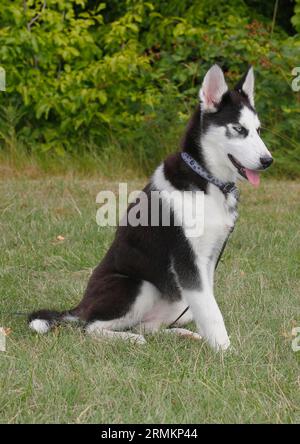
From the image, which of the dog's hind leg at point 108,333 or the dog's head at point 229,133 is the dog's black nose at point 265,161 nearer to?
the dog's head at point 229,133

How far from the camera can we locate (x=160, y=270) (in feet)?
12.8

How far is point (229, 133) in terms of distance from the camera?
3.82 m

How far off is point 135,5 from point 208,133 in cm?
669

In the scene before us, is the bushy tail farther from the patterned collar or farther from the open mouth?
the open mouth

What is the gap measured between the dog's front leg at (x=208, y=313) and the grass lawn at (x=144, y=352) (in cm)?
7

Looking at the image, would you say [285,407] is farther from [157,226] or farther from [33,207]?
[33,207]

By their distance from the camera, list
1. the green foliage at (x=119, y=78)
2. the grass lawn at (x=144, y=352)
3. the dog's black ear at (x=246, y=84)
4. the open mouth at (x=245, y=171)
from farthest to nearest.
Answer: the green foliage at (x=119, y=78) < the dog's black ear at (x=246, y=84) < the open mouth at (x=245, y=171) < the grass lawn at (x=144, y=352)

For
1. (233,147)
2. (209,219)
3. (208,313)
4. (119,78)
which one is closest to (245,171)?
(233,147)

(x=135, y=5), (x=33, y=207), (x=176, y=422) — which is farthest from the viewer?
(x=135, y=5)

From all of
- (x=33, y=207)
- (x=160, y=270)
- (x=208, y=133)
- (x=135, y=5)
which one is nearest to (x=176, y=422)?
(x=160, y=270)

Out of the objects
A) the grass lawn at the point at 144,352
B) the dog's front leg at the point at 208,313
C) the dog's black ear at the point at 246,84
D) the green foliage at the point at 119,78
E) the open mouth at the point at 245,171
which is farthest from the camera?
the green foliage at the point at 119,78

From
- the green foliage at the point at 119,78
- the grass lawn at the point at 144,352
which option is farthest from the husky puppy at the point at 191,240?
the green foliage at the point at 119,78

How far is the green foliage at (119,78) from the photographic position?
8977 mm

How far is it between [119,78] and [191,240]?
5.77 meters
